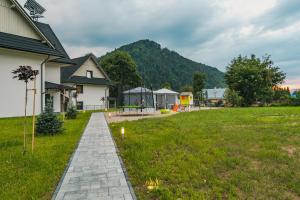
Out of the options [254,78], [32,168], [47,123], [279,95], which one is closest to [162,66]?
[279,95]

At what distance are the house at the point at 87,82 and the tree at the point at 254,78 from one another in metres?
20.6

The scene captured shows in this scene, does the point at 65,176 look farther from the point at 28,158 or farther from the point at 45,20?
the point at 45,20

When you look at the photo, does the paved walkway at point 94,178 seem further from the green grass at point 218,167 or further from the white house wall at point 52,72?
the white house wall at point 52,72

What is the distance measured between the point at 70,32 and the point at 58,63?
3.32 meters

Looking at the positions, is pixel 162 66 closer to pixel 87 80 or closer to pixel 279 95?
pixel 279 95

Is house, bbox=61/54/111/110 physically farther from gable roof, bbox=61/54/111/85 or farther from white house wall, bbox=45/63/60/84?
white house wall, bbox=45/63/60/84

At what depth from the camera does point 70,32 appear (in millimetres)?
21781

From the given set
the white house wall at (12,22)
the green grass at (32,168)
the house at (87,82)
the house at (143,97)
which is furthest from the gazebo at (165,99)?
the green grass at (32,168)

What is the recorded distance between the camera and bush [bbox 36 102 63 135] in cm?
907

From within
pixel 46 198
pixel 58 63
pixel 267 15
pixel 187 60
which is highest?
pixel 187 60

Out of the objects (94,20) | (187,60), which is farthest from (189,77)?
(94,20)

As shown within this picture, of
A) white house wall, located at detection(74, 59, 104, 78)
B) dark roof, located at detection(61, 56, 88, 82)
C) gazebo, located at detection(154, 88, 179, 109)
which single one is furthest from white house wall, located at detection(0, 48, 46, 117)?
gazebo, located at detection(154, 88, 179, 109)

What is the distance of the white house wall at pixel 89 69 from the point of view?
2958 centimetres

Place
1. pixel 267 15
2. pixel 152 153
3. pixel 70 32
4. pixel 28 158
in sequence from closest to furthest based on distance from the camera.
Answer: pixel 28 158 → pixel 152 153 → pixel 267 15 → pixel 70 32
